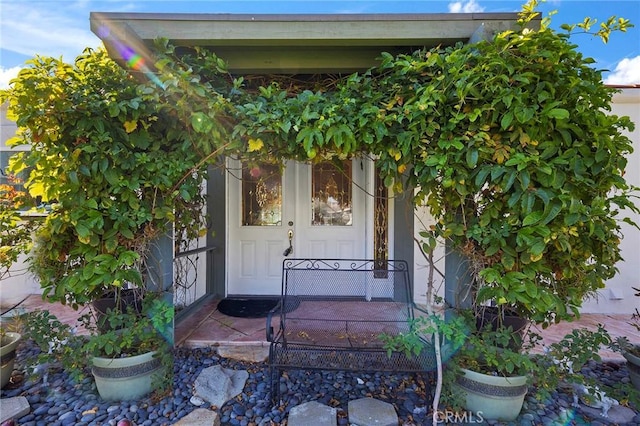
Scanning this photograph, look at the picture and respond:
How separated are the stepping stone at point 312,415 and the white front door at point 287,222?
2104 millimetres

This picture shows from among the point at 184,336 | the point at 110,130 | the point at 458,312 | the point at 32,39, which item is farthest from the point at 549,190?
the point at 32,39

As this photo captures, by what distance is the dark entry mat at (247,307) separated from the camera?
343 cm

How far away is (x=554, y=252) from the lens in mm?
1978

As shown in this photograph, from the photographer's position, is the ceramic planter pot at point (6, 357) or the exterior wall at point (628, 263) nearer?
the ceramic planter pot at point (6, 357)

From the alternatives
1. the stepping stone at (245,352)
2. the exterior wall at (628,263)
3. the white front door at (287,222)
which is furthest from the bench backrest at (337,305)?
the exterior wall at (628,263)

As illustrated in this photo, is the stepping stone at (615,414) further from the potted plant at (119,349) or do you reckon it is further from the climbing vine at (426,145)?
the potted plant at (119,349)

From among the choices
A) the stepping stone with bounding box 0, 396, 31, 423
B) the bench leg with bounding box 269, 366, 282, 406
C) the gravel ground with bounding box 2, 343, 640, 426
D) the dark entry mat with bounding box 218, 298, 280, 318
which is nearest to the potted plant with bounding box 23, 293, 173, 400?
the gravel ground with bounding box 2, 343, 640, 426

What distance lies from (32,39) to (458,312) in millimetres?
4124

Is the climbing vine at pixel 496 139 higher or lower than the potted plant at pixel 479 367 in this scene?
higher

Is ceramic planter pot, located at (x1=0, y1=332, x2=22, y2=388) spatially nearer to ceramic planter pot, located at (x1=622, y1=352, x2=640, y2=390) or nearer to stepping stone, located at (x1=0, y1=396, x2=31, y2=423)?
stepping stone, located at (x1=0, y1=396, x2=31, y2=423)

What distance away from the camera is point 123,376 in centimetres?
209

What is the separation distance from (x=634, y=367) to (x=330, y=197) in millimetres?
3087

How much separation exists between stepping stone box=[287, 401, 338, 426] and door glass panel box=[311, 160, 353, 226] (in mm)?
2328

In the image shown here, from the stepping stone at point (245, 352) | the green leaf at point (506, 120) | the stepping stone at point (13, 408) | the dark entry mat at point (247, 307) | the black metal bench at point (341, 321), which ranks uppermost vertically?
the green leaf at point (506, 120)
